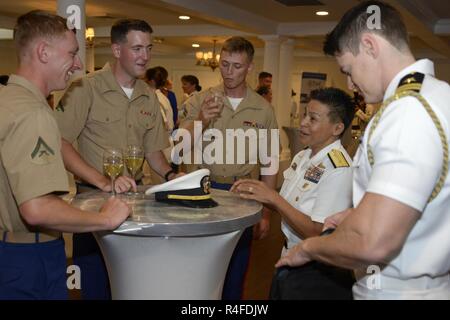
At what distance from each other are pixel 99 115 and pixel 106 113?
0.04 metres

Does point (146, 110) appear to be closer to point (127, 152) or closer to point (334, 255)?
point (127, 152)

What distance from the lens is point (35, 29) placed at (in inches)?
65.4

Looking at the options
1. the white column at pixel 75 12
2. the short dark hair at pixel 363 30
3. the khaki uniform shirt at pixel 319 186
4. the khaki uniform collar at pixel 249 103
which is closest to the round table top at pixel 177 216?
the khaki uniform shirt at pixel 319 186

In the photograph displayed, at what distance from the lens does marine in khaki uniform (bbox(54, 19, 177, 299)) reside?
2564 millimetres

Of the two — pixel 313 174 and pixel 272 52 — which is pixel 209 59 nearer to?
pixel 272 52

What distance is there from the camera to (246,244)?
9.66 ft

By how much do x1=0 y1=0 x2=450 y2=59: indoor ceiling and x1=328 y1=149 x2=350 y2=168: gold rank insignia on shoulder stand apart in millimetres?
4474

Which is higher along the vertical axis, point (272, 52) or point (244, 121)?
point (272, 52)

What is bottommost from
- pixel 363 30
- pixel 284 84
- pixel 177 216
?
pixel 177 216

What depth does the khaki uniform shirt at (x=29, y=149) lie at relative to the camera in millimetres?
1476

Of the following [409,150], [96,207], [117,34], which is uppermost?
[117,34]

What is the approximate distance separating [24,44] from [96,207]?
2.15ft

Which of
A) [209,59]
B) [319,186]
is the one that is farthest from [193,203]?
[209,59]
